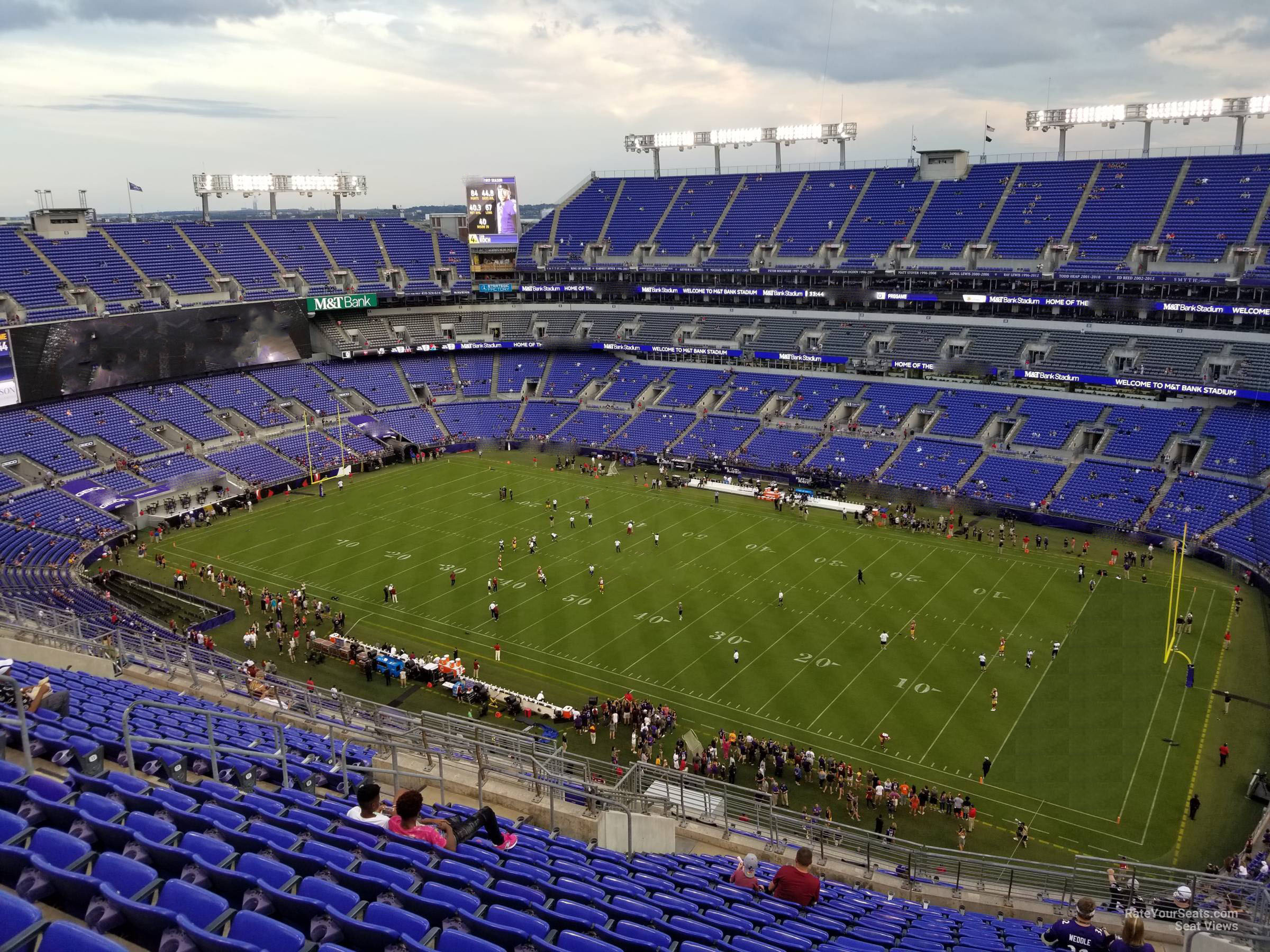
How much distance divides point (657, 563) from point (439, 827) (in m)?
31.2

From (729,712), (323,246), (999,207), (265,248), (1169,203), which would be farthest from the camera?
(323,246)

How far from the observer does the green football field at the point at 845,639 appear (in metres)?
24.1

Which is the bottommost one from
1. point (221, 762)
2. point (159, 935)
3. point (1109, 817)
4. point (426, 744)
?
point (1109, 817)

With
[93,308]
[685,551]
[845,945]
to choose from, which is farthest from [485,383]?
[845,945]

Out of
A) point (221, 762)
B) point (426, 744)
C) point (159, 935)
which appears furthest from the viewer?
point (426, 744)

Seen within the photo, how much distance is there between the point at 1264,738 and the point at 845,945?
22298 mm

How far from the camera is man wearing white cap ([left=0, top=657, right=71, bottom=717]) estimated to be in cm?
1099

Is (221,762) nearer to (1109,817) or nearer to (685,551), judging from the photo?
(1109,817)

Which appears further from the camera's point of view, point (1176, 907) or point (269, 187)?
point (269, 187)

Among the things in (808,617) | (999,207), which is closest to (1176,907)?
(808,617)

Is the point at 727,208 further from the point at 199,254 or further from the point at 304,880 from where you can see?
the point at 304,880

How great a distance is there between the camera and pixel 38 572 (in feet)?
117

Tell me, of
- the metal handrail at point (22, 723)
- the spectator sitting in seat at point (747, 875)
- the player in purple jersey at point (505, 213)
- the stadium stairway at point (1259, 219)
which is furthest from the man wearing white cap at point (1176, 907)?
the player in purple jersey at point (505, 213)

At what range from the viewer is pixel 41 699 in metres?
11.7
